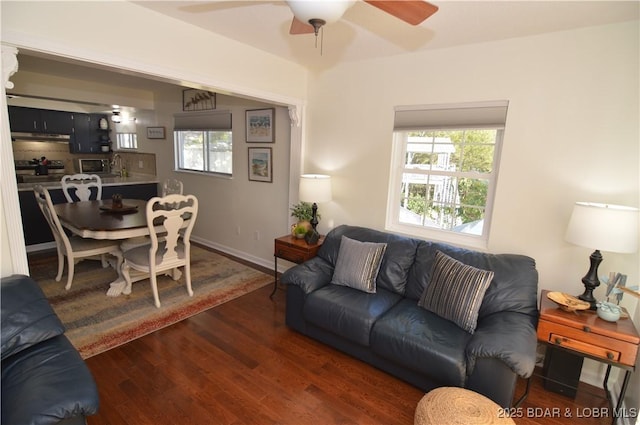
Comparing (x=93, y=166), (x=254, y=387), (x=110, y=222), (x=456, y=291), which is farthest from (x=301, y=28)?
(x=93, y=166)

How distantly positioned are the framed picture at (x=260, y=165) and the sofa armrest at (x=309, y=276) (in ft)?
5.18

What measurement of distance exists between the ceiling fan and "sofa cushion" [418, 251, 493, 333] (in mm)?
1676

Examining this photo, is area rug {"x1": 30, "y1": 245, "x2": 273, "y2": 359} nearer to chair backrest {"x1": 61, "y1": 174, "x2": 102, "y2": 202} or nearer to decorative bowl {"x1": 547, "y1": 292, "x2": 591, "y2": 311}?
chair backrest {"x1": 61, "y1": 174, "x2": 102, "y2": 202}

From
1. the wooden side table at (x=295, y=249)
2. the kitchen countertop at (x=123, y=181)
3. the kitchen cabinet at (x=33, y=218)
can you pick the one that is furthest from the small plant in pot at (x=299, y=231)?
the kitchen cabinet at (x=33, y=218)

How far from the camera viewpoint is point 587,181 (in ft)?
7.32

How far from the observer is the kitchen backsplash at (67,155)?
5.66 meters

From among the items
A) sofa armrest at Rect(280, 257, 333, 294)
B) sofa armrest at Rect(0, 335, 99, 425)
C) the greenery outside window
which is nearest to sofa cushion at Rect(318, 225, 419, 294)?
sofa armrest at Rect(280, 257, 333, 294)

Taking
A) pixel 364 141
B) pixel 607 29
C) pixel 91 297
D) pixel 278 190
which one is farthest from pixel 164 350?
pixel 607 29

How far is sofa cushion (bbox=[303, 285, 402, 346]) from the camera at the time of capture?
2.30 m

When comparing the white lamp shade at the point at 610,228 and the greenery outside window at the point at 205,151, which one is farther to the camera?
the greenery outside window at the point at 205,151

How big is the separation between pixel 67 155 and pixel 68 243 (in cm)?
406

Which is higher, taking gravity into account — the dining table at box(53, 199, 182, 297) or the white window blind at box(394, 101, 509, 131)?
the white window blind at box(394, 101, 509, 131)

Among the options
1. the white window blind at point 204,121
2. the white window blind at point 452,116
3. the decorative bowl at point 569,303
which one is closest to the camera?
the decorative bowl at point 569,303

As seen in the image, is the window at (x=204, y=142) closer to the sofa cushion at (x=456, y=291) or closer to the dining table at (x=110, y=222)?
the dining table at (x=110, y=222)
